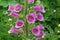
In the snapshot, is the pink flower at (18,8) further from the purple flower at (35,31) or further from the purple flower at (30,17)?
the purple flower at (35,31)

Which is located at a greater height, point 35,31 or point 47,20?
point 35,31

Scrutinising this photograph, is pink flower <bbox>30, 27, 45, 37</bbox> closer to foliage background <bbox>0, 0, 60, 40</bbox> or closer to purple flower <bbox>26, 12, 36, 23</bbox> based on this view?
purple flower <bbox>26, 12, 36, 23</bbox>

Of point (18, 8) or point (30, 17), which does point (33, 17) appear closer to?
point (30, 17)

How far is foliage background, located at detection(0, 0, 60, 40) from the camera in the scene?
10.3ft

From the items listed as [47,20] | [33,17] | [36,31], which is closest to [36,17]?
[33,17]

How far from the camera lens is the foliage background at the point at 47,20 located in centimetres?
314

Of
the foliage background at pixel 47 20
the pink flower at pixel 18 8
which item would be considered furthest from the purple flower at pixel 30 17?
the foliage background at pixel 47 20

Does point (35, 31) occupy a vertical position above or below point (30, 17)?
below

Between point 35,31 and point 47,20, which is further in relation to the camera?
point 47,20

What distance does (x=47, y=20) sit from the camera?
11.8ft

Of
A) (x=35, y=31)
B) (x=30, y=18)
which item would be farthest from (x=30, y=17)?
(x=35, y=31)

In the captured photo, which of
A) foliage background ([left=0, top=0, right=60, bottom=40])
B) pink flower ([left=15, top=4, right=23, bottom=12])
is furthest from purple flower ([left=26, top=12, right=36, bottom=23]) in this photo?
foliage background ([left=0, top=0, right=60, bottom=40])

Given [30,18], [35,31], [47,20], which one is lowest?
[47,20]

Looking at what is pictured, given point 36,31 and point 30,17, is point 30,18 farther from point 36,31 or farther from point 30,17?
point 36,31
